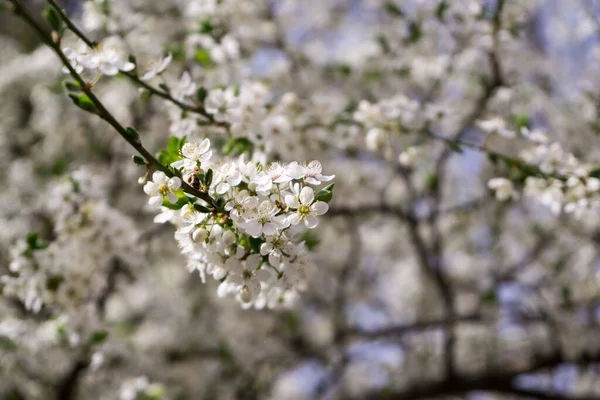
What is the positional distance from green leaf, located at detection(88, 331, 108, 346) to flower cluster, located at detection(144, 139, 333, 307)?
4.26ft

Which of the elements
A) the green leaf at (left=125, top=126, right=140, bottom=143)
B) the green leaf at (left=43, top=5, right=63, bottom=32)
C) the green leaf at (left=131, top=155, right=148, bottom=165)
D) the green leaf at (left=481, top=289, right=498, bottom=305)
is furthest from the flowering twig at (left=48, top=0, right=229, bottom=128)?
the green leaf at (left=481, top=289, right=498, bottom=305)

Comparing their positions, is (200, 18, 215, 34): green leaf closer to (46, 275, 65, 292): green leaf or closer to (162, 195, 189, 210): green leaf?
(46, 275, 65, 292): green leaf

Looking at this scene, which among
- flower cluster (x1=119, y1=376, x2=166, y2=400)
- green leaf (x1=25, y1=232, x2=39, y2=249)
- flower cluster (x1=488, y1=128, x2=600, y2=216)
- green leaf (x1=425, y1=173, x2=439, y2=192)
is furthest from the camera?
green leaf (x1=425, y1=173, x2=439, y2=192)

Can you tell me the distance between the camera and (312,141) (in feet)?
8.24

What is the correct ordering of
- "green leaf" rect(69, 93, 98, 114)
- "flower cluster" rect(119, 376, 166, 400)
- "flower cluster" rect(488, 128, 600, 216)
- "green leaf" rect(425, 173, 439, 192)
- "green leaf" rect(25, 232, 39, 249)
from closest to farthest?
"green leaf" rect(69, 93, 98, 114)
"flower cluster" rect(488, 128, 600, 216)
"green leaf" rect(25, 232, 39, 249)
"flower cluster" rect(119, 376, 166, 400)
"green leaf" rect(425, 173, 439, 192)

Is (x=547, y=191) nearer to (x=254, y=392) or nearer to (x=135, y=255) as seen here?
(x=135, y=255)

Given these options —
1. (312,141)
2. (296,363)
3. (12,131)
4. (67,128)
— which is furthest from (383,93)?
(12,131)

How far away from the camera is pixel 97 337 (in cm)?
236

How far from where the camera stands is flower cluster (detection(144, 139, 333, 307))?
1.13 meters

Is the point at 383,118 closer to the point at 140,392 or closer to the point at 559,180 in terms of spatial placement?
the point at 559,180

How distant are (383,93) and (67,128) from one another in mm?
3144

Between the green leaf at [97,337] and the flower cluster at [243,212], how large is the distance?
51.1 inches

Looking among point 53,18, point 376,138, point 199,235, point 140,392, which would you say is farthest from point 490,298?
point 53,18

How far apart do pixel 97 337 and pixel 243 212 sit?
1.60 meters
